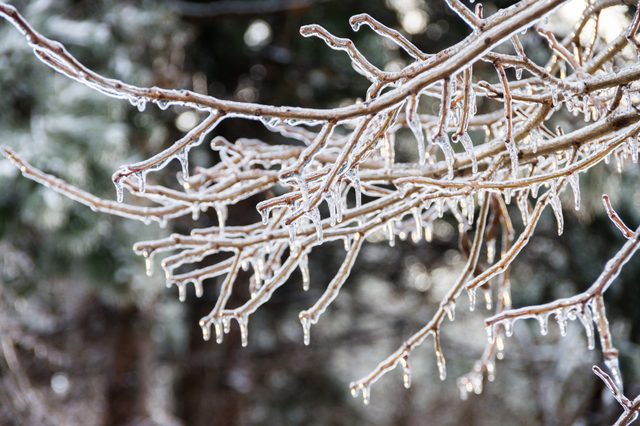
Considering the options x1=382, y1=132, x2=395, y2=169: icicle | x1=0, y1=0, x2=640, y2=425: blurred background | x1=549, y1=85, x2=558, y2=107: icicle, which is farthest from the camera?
x1=0, y1=0, x2=640, y2=425: blurred background

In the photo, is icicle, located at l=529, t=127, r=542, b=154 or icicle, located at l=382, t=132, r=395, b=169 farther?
icicle, located at l=382, t=132, r=395, b=169

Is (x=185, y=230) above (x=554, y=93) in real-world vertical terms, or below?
above

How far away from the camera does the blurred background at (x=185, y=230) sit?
3482 mm

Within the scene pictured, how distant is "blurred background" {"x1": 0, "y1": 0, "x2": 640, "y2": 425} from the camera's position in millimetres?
3482

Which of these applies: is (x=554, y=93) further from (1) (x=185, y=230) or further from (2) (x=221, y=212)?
(1) (x=185, y=230)

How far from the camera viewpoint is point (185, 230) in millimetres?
5352

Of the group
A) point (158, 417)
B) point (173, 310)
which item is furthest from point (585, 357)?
point (173, 310)

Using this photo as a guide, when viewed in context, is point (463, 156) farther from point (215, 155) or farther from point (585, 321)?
point (215, 155)

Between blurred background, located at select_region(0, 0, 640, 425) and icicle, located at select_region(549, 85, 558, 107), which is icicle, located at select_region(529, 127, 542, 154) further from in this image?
blurred background, located at select_region(0, 0, 640, 425)

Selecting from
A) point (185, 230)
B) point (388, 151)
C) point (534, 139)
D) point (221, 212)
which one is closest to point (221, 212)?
point (221, 212)

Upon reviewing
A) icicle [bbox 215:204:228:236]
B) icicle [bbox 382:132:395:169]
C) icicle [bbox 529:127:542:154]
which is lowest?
icicle [bbox 215:204:228:236]

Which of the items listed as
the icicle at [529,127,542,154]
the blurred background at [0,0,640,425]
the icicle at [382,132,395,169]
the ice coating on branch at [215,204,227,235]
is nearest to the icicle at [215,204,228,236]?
the ice coating on branch at [215,204,227,235]

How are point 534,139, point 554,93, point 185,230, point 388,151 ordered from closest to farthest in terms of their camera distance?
point 554,93 < point 534,139 < point 388,151 < point 185,230

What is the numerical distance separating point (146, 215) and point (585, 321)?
0.91 meters
